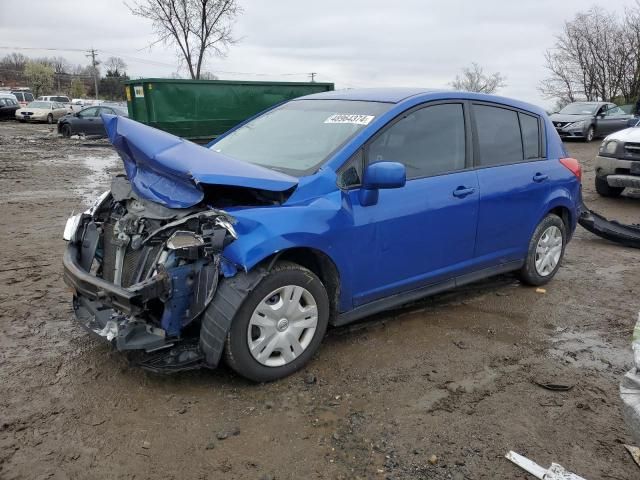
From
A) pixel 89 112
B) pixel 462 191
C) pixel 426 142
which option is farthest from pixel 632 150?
pixel 89 112

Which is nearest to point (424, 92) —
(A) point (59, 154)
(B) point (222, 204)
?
(B) point (222, 204)

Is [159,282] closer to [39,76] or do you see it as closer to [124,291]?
[124,291]

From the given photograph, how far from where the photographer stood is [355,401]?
3.18 meters

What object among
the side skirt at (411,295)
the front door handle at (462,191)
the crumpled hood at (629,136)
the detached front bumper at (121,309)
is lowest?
the side skirt at (411,295)

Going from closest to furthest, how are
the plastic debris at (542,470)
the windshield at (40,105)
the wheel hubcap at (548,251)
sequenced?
1. the plastic debris at (542,470)
2. the wheel hubcap at (548,251)
3. the windshield at (40,105)

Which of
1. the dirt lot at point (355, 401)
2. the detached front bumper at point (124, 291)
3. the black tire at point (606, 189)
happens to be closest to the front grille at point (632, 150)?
the black tire at point (606, 189)

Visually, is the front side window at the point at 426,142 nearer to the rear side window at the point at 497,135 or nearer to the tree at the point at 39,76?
the rear side window at the point at 497,135

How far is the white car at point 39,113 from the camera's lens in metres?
30.5

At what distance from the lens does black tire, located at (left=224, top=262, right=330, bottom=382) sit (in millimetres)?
3068

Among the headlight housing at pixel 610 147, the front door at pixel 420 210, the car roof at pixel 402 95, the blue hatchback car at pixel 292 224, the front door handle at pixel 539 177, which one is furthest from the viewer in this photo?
the headlight housing at pixel 610 147

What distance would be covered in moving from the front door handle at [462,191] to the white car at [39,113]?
31845 millimetres

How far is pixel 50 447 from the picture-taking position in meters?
2.71

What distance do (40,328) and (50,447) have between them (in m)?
1.55

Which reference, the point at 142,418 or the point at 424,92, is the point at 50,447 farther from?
the point at 424,92
